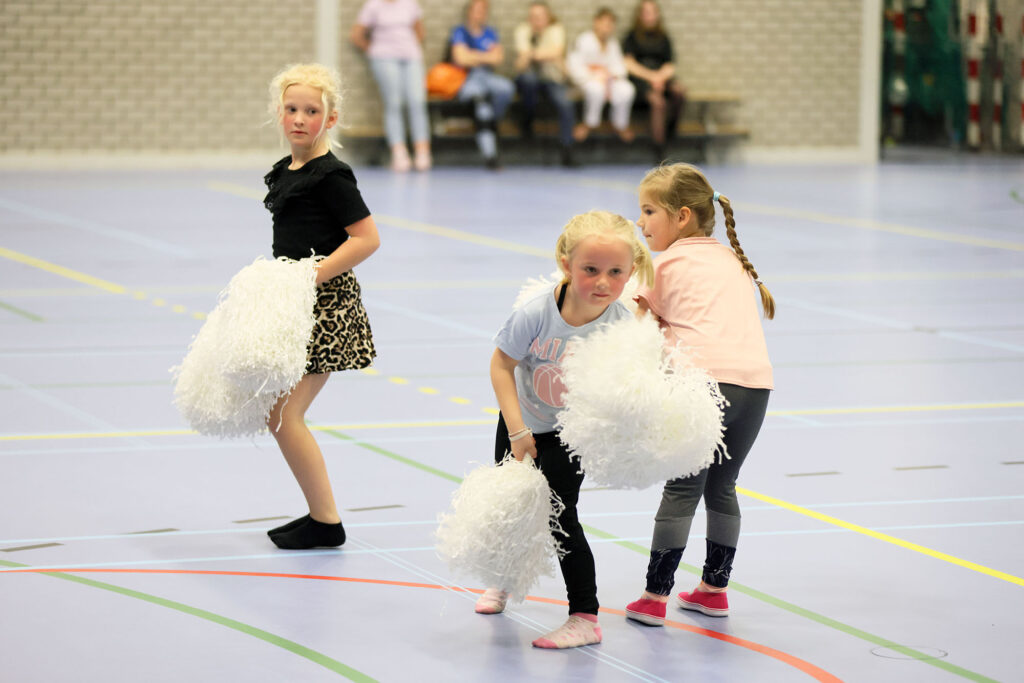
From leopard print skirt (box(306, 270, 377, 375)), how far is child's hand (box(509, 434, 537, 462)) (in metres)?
0.89

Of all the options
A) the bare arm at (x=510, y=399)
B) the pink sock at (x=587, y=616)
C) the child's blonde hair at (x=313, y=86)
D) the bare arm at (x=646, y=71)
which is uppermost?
the child's blonde hair at (x=313, y=86)

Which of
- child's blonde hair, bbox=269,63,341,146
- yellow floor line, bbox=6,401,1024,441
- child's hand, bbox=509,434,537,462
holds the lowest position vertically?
yellow floor line, bbox=6,401,1024,441

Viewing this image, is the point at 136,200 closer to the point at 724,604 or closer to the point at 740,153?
the point at 740,153

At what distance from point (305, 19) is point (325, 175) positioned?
1427 centimetres

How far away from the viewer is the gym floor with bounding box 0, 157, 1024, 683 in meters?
3.67

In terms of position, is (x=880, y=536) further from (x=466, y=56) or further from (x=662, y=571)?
(x=466, y=56)

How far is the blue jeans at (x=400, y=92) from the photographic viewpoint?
17.6 metres

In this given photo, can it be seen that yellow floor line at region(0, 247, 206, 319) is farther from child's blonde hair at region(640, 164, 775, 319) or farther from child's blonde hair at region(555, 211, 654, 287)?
child's blonde hair at region(555, 211, 654, 287)

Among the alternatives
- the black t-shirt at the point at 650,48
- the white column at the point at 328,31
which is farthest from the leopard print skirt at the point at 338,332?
the black t-shirt at the point at 650,48

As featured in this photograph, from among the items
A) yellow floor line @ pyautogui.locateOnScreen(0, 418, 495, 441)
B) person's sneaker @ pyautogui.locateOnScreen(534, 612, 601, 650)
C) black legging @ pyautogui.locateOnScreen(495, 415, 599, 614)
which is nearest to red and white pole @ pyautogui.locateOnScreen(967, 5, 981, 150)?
yellow floor line @ pyautogui.locateOnScreen(0, 418, 495, 441)

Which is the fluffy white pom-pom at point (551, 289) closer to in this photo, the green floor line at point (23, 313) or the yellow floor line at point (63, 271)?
the green floor line at point (23, 313)

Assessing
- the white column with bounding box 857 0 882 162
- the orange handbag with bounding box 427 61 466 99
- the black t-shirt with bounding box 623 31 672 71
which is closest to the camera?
the orange handbag with bounding box 427 61 466 99

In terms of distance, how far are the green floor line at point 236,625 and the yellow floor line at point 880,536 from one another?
185 centimetres

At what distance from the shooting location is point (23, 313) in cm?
862
